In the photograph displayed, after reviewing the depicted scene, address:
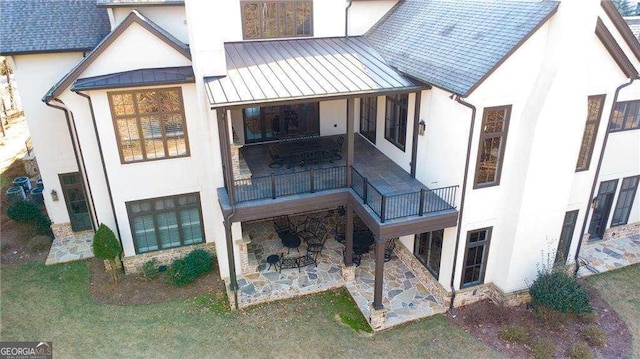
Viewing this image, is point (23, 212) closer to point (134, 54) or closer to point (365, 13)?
point (134, 54)

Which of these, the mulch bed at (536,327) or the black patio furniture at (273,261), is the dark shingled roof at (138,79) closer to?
the black patio furniture at (273,261)

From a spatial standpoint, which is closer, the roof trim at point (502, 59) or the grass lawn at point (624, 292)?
the roof trim at point (502, 59)

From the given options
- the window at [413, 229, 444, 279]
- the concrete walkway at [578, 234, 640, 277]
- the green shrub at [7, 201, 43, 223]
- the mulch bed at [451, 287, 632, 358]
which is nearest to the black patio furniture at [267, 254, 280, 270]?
the window at [413, 229, 444, 279]

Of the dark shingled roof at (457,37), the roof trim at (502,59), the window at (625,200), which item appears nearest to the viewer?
the roof trim at (502,59)

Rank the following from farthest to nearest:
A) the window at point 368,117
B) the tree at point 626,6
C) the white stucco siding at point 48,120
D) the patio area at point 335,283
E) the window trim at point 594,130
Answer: the tree at point 626,6
the window at point 368,117
the white stucco siding at point 48,120
the patio area at point 335,283
the window trim at point 594,130

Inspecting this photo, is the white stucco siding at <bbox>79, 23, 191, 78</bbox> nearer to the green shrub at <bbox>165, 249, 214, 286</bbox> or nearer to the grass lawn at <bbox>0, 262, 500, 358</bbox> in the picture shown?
the green shrub at <bbox>165, 249, 214, 286</bbox>

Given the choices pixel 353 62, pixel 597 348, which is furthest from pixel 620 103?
pixel 353 62
